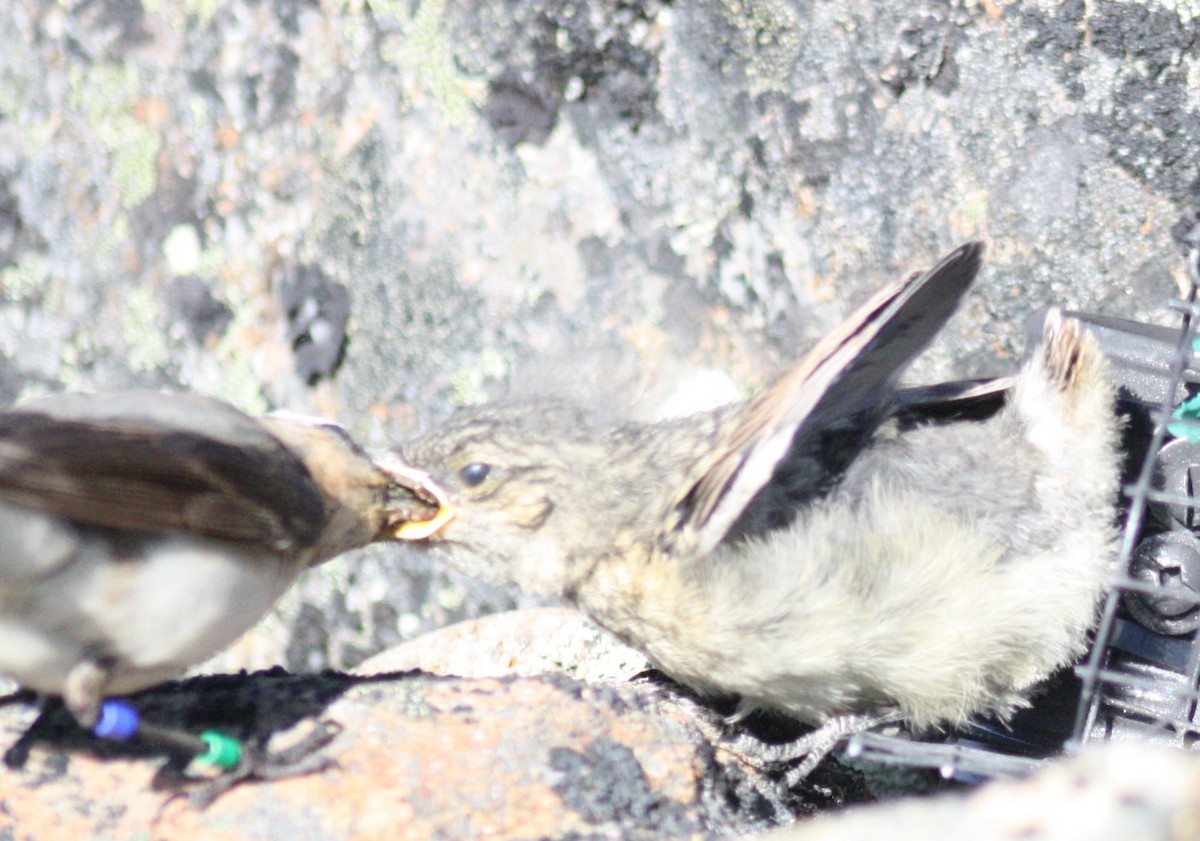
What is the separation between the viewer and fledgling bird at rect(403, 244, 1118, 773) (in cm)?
352

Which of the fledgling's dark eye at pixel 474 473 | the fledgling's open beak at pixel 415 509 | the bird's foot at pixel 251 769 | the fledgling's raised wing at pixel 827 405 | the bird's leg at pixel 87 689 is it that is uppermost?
the fledgling's raised wing at pixel 827 405

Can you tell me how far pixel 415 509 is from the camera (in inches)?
163

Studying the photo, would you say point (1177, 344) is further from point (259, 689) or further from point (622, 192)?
point (259, 689)

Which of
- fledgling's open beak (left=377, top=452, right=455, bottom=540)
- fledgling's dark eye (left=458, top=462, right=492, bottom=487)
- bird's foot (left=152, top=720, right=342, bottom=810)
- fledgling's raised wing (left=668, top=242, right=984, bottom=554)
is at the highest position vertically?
fledgling's raised wing (left=668, top=242, right=984, bottom=554)

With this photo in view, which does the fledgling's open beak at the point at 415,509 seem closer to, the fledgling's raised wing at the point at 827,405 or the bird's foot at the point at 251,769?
the fledgling's raised wing at the point at 827,405

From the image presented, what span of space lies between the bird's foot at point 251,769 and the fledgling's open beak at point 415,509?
3.91ft

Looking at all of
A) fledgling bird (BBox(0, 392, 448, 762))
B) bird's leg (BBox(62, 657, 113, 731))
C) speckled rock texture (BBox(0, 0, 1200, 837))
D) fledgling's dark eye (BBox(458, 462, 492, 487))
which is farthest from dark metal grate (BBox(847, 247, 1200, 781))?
bird's leg (BBox(62, 657, 113, 731))

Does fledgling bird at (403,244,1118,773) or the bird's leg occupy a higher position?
fledgling bird at (403,244,1118,773)

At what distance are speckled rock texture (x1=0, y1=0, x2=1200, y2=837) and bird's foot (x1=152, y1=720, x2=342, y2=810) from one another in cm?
158

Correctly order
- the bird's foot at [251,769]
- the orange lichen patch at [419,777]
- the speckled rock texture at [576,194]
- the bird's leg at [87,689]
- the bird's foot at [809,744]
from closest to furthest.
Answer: the orange lichen patch at [419,777] < the bird's foot at [251,769] < the bird's leg at [87,689] < the bird's foot at [809,744] < the speckled rock texture at [576,194]

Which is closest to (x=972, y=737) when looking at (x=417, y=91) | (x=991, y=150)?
(x=991, y=150)

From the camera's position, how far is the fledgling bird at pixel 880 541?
11.6 ft

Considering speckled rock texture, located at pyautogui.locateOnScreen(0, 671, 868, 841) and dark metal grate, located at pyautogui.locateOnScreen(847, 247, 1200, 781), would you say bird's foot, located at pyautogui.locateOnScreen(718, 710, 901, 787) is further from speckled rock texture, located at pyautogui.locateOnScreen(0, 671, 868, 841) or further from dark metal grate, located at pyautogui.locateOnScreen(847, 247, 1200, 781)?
speckled rock texture, located at pyautogui.locateOnScreen(0, 671, 868, 841)

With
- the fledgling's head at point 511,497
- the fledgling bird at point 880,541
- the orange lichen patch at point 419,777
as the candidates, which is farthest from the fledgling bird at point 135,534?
the fledgling bird at point 880,541
